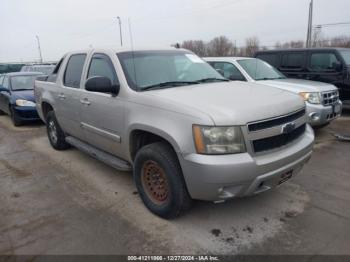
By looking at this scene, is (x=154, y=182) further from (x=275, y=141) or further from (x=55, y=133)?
(x=55, y=133)

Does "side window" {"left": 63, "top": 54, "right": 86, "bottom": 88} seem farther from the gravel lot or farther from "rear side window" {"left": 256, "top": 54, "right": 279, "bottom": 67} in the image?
"rear side window" {"left": 256, "top": 54, "right": 279, "bottom": 67}

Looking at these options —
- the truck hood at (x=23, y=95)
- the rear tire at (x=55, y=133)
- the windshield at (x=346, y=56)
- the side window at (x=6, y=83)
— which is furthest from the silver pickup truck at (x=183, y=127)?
the side window at (x=6, y=83)

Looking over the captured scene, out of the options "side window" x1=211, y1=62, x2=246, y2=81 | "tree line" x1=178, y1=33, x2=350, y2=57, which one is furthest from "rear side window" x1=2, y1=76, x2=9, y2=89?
"tree line" x1=178, y1=33, x2=350, y2=57

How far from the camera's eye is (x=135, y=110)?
328cm

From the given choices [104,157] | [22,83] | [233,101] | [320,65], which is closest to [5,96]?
[22,83]

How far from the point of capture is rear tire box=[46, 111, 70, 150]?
561 centimetres

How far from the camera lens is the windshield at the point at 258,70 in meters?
7.16

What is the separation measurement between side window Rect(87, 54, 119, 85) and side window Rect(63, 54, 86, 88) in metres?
0.37

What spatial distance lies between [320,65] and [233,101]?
256 inches

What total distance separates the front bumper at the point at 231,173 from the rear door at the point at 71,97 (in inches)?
95.8

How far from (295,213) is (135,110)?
2104 millimetres

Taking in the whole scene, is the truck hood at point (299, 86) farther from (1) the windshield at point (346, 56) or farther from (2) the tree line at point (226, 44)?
(2) the tree line at point (226, 44)

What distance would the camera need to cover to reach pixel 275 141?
9.56 ft

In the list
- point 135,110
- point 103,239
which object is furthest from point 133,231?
point 135,110
